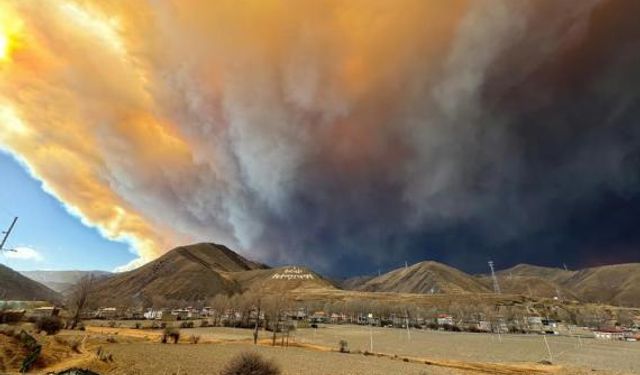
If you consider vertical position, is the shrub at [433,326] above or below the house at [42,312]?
above

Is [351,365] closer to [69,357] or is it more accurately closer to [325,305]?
[69,357]

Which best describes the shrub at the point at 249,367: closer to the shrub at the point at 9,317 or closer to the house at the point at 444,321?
the shrub at the point at 9,317

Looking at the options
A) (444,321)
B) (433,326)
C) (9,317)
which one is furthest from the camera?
(444,321)

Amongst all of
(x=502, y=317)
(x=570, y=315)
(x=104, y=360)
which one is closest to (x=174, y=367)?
(x=104, y=360)

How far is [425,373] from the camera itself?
34.5m

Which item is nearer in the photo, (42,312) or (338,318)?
(42,312)

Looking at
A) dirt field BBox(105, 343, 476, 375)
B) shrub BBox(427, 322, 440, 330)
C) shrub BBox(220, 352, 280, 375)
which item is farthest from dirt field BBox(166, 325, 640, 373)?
shrub BBox(427, 322, 440, 330)

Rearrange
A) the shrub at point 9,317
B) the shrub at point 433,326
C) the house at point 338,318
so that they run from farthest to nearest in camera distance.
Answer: the house at point 338,318 < the shrub at point 433,326 < the shrub at point 9,317

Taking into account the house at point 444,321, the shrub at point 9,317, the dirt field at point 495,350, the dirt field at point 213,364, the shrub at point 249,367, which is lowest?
the dirt field at point 213,364

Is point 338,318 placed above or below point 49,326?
above

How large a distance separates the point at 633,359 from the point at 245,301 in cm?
10719

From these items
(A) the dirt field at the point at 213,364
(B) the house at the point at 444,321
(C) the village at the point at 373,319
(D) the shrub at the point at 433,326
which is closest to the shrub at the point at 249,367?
(A) the dirt field at the point at 213,364

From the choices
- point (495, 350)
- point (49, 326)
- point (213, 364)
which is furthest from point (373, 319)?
point (213, 364)

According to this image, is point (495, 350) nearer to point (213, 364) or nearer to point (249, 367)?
point (213, 364)
